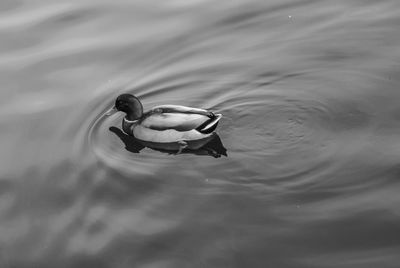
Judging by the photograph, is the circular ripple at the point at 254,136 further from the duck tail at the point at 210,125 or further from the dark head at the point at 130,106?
the dark head at the point at 130,106

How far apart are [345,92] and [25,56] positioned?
5628 millimetres

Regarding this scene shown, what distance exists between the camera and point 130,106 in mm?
10625

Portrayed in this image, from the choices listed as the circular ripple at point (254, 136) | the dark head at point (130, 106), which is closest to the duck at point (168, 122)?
the dark head at point (130, 106)

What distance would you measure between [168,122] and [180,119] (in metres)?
0.18

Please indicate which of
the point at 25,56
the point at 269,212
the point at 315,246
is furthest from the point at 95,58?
the point at 315,246

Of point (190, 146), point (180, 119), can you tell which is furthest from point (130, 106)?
point (190, 146)

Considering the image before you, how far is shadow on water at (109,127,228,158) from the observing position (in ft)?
32.2

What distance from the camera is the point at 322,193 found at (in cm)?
858

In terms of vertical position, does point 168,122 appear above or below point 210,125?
above

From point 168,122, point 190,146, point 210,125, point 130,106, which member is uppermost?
point 130,106

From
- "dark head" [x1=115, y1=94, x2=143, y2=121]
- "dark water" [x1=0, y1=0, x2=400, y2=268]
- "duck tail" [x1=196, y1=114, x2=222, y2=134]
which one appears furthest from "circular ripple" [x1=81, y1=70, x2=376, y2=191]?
"dark head" [x1=115, y1=94, x2=143, y2=121]

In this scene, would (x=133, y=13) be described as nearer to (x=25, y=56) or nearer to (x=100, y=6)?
(x=100, y=6)

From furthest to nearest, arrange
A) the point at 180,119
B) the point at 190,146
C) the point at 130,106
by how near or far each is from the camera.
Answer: the point at 130,106 < the point at 190,146 < the point at 180,119

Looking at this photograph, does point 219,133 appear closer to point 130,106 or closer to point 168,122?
point 168,122
